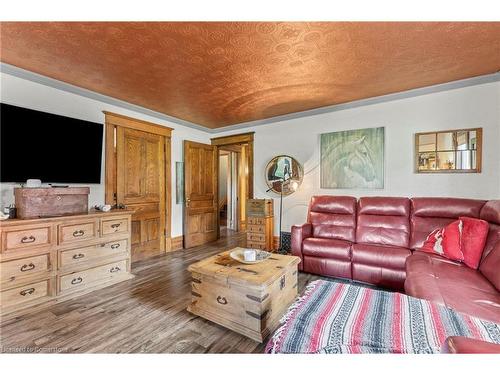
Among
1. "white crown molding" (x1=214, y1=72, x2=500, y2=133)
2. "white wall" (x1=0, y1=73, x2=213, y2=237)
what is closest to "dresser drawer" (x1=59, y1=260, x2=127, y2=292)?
"white wall" (x1=0, y1=73, x2=213, y2=237)

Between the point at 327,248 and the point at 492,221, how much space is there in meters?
1.53

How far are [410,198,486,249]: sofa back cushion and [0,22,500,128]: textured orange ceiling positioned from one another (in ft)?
4.57

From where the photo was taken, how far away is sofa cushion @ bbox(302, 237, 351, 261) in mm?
2698

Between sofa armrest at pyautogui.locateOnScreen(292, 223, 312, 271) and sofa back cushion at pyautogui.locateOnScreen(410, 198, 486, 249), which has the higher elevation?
sofa back cushion at pyautogui.locateOnScreen(410, 198, 486, 249)

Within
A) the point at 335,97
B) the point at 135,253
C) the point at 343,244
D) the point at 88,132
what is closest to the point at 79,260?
the point at 135,253

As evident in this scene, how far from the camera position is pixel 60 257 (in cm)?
227

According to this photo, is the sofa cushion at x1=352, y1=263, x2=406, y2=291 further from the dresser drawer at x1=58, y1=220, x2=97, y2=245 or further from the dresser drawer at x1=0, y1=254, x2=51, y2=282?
the dresser drawer at x1=0, y1=254, x2=51, y2=282

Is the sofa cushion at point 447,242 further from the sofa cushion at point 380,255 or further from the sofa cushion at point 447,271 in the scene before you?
the sofa cushion at point 380,255

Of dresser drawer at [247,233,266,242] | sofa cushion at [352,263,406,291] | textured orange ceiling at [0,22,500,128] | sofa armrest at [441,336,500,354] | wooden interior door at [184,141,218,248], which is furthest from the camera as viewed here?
wooden interior door at [184,141,218,248]

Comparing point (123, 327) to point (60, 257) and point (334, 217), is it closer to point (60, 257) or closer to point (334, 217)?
point (60, 257)

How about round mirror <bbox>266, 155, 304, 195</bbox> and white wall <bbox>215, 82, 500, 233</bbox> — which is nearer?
white wall <bbox>215, 82, 500, 233</bbox>

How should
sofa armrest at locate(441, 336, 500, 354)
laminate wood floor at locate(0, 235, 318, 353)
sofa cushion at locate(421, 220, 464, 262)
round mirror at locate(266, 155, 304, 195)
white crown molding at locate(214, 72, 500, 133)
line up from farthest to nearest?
round mirror at locate(266, 155, 304, 195), white crown molding at locate(214, 72, 500, 133), sofa cushion at locate(421, 220, 464, 262), laminate wood floor at locate(0, 235, 318, 353), sofa armrest at locate(441, 336, 500, 354)
